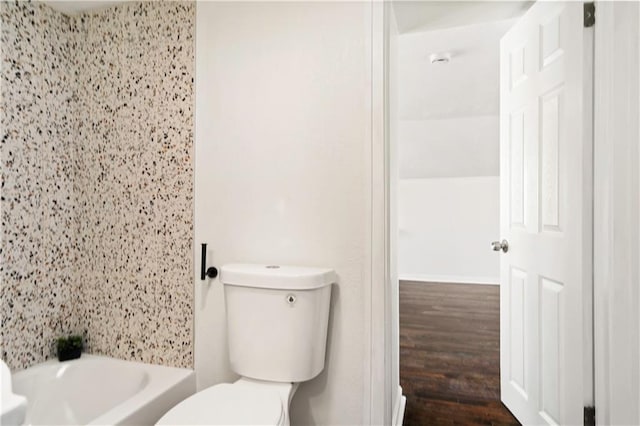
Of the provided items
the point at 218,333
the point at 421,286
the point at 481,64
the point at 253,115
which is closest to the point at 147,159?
the point at 253,115

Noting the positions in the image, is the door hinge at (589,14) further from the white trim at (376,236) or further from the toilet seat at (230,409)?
the toilet seat at (230,409)

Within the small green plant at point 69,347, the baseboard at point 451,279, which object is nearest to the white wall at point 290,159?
the small green plant at point 69,347

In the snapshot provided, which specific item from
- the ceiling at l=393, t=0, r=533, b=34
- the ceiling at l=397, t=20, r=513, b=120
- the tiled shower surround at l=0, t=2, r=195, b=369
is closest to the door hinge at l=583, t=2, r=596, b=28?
the ceiling at l=393, t=0, r=533, b=34

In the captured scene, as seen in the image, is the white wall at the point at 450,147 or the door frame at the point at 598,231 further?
the white wall at the point at 450,147

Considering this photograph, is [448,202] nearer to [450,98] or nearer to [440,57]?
[450,98]

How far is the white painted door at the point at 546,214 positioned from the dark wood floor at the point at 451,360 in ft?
0.75

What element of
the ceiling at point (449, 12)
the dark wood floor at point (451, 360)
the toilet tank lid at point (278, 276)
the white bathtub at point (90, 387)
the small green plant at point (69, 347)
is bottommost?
the dark wood floor at point (451, 360)

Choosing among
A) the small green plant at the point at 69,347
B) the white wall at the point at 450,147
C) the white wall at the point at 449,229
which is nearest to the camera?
the small green plant at the point at 69,347

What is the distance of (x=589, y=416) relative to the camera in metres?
1.32

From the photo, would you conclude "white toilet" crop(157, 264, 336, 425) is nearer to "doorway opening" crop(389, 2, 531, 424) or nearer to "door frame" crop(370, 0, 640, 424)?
"door frame" crop(370, 0, 640, 424)

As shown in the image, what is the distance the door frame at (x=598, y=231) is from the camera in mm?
1183

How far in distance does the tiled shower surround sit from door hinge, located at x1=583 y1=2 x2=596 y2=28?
1.60 m

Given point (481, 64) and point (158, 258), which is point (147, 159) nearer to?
point (158, 258)

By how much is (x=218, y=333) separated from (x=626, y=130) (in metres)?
1.74
